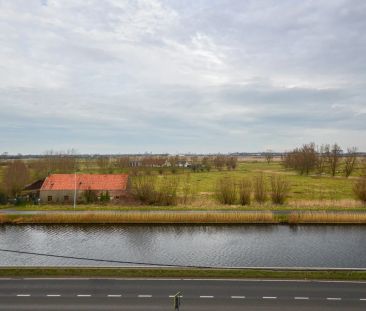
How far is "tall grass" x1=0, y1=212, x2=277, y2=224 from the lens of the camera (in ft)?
152

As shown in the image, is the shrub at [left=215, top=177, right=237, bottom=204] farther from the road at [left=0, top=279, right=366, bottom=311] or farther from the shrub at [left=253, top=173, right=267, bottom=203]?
the road at [left=0, top=279, right=366, bottom=311]

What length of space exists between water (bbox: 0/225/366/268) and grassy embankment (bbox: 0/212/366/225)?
162cm

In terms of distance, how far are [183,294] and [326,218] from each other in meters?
30.5

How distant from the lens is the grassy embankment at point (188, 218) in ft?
148

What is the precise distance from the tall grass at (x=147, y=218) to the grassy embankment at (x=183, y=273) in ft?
71.4

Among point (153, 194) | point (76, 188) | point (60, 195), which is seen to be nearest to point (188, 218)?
point (153, 194)

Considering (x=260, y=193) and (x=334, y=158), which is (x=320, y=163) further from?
(x=260, y=193)

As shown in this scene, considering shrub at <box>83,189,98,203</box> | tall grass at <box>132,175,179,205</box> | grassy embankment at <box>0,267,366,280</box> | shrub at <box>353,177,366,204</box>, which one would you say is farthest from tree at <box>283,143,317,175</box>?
grassy embankment at <box>0,267,366,280</box>

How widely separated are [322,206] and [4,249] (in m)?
40.8

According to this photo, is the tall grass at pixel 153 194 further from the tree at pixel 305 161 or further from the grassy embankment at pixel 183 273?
the tree at pixel 305 161

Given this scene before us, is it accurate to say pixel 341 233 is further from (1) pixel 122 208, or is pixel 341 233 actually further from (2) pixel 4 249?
(2) pixel 4 249

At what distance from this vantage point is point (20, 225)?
4747 centimetres

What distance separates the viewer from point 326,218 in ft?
148

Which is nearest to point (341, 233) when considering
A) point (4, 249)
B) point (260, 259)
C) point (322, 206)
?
point (322, 206)
